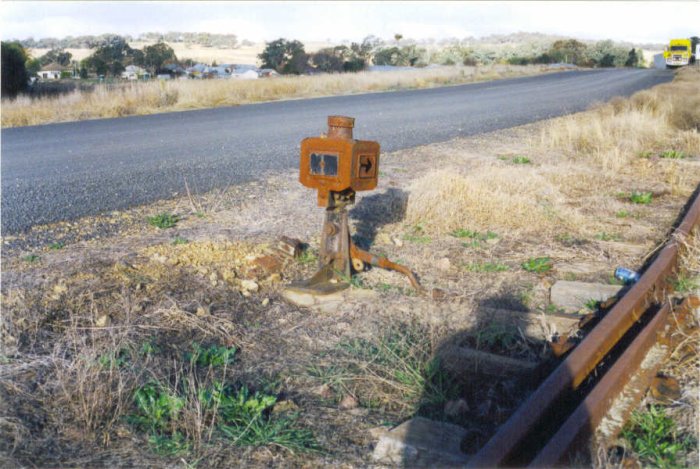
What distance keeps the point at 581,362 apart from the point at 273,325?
1.71m

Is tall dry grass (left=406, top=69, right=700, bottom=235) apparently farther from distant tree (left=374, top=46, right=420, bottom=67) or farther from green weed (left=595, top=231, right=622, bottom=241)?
distant tree (left=374, top=46, right=420, bottom=67)

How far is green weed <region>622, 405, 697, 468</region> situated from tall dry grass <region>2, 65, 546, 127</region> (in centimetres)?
1457

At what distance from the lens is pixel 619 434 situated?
2.67 meters

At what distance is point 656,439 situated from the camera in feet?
8.64

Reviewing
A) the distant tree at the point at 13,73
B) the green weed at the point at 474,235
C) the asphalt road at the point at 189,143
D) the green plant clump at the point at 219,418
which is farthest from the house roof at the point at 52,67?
the green plant clump at the point at 219,418

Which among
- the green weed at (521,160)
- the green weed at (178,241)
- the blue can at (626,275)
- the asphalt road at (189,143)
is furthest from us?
the green weed at (521,160)

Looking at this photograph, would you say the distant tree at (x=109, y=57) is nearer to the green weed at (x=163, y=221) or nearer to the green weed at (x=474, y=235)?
the green weed at (x=163, y=221)

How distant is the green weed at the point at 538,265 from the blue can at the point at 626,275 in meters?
0.46

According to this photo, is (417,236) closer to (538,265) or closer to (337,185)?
(538,265)

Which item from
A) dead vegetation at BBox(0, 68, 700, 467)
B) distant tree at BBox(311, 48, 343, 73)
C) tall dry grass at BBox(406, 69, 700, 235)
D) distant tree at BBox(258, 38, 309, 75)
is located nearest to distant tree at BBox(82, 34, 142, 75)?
distant tree at BBox(258, 38, 309, 75)

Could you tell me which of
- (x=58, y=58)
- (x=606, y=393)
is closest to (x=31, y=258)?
(x=606, y=393)

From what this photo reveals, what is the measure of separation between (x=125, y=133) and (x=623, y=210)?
8992 mm

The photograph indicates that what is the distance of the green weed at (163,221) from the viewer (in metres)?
5.73

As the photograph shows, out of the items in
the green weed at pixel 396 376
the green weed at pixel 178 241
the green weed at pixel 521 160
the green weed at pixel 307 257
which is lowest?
the green weed at pixel 396 376
